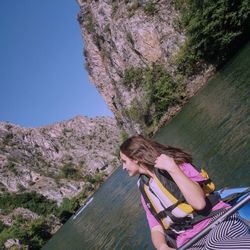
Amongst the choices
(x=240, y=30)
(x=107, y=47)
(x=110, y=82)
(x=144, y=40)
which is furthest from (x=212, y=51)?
(x=110, y=82)

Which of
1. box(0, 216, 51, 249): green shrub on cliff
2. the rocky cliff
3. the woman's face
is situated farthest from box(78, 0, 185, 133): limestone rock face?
the woman's face

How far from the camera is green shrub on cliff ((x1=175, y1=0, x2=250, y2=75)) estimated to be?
169 feet

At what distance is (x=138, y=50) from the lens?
76.2m

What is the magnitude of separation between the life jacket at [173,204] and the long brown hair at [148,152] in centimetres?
23

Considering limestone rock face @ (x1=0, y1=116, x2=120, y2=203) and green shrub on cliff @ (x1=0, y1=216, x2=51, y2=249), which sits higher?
limestone rock face @ (x1=0, y1=116, x2=120, y2=203)

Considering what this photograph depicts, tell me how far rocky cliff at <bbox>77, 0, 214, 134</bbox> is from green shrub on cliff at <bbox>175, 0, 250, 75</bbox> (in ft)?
11.1

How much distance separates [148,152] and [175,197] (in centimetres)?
71

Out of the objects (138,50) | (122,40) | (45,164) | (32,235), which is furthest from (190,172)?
(45,164)

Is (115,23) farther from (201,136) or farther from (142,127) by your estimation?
(201,136)

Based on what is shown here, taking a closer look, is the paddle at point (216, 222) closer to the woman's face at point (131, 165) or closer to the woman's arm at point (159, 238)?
the woman's arm at point (159, 238)

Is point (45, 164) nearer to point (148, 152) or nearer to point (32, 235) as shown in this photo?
point (32, 235)

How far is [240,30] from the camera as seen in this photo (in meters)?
52.1

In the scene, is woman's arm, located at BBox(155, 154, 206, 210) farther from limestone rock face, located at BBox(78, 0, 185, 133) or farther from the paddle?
limestone rock face, located at BBox(78, 0, 185, 133)

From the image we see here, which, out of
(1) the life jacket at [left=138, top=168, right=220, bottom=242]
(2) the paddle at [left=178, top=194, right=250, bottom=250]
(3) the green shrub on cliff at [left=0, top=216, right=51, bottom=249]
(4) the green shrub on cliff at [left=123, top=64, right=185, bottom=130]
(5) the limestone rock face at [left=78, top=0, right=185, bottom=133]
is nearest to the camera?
(2) the paddle at [left=178, top=194, right=250, bottom=250]
